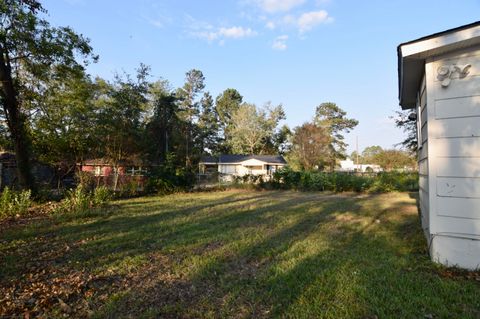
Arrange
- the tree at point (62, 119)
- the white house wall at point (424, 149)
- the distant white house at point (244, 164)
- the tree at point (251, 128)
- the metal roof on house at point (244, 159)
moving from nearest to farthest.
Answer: the white house wall at point (424, 149) < the tree at point (62, 119) < the distant white house at point (244, 164) < the metal roof on house at point (244, 159) < the tree at point (251, 128)

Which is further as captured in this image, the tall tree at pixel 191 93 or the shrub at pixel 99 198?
the tall tree at pixel 191 93

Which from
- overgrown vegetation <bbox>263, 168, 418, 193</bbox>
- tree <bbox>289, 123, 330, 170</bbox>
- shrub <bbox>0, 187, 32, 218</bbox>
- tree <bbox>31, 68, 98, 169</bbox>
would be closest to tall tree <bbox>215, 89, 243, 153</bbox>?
tree <bbox>289, 123, 330, 170</bbox>

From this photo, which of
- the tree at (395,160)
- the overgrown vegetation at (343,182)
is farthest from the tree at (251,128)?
the overgrown vegetation at (343,182)

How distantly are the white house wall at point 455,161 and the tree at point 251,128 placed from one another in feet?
129

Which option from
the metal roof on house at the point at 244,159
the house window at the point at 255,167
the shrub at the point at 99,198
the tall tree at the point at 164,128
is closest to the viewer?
the shrub at the point at 99,198

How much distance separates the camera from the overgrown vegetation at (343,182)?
15.7m

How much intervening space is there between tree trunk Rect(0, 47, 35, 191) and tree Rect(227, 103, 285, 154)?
33300mm

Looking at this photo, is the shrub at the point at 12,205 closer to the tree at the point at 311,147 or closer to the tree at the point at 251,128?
the tree at the point at 311,147

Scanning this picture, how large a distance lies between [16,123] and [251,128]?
3458 cm

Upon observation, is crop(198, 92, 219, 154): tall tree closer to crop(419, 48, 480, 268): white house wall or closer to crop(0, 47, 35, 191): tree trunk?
crop(0, 47, 35, 191): tree trunk

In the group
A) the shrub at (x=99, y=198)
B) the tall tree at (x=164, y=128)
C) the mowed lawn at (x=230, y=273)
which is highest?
the tall tree at (x=164, y=128)

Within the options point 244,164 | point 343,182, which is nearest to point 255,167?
point 244,164

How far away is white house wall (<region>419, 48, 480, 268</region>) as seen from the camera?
359cm

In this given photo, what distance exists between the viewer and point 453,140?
146 inches
